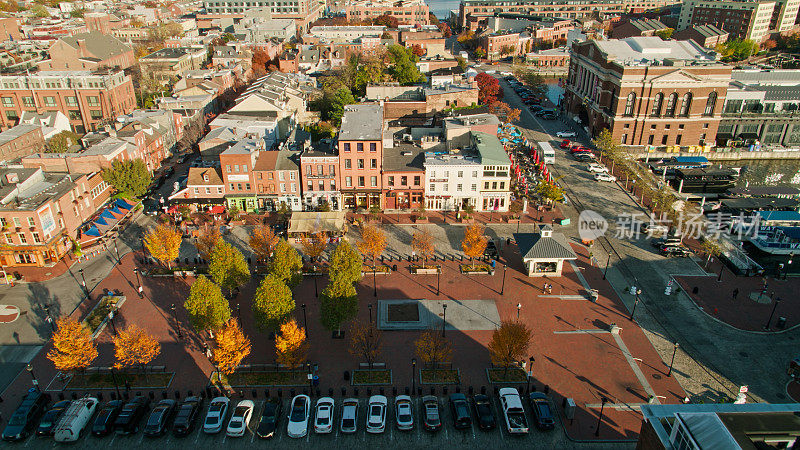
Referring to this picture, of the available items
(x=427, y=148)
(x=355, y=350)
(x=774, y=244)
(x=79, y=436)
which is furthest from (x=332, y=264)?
(x=774, y=244)

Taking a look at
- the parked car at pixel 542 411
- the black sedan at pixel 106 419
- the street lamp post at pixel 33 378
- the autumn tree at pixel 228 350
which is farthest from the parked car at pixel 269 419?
the parked car at pixel 542 411

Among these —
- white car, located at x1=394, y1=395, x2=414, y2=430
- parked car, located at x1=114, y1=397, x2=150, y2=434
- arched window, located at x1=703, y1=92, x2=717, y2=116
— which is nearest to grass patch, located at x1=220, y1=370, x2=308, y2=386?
parked car, located at x1=114, y1=397, x2=150, y2=434

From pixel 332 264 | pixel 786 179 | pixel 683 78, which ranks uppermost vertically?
pixel 683 78

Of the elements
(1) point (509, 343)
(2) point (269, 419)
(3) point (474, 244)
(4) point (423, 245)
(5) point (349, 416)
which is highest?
(3) point (474, 244)

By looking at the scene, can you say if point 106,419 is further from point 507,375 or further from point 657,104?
point 657,104

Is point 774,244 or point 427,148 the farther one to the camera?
point 427,148

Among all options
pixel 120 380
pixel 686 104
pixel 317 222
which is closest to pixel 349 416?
pixel 120 380

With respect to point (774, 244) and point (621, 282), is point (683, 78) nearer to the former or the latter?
point (774, 244)
